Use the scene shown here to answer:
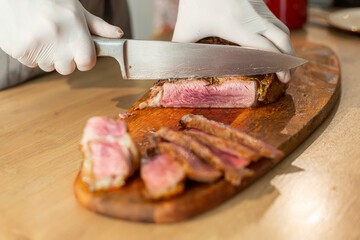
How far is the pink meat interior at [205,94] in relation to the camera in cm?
212

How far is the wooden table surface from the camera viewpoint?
139 centimetres

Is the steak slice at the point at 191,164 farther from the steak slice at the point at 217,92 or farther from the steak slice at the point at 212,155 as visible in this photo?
the steak slice at the point at 217,92

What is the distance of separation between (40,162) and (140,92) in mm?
904

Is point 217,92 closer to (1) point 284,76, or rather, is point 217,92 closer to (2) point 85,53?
(1) point 284,76

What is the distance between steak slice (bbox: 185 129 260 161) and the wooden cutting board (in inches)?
3.4

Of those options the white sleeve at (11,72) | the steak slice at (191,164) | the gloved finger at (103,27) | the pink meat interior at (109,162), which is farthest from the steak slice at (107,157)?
the white sleeve at (11,72)

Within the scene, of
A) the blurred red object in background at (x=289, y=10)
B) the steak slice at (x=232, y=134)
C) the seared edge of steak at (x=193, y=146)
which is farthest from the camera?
the blurred red object in background at (x=289, y=10)

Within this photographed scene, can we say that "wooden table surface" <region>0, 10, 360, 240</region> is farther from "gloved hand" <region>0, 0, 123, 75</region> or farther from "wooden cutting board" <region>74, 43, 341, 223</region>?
"gloved hand" <region>0, 0, 123, 75</region>

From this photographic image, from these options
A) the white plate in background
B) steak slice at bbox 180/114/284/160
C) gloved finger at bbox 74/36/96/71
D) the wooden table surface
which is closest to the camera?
the wooden table surface

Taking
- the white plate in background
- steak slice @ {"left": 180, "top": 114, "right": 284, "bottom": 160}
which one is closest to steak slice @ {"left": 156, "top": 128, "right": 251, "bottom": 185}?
steak slice @ {"left": 180, "top": 114, "right": 284, "bottom": 160}

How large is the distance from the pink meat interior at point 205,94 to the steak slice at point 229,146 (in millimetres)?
517

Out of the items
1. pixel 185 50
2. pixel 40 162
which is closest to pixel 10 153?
pixel 40 162

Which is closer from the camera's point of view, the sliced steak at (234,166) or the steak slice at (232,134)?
the sliced steak at (234,166)

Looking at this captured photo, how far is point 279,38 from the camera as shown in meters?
2.15
